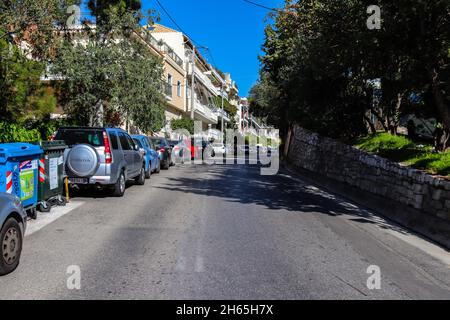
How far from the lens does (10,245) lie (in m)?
5.33

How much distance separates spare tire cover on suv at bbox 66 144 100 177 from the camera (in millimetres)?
10703

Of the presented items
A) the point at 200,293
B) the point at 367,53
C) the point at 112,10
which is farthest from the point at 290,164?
the point at 200,293

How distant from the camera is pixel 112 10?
1808 cm

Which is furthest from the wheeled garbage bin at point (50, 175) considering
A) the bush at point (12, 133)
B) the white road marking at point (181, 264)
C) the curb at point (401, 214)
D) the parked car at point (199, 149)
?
the parked car at point (199, 149)

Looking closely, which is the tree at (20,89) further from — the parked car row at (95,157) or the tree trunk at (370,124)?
the tree trunk at (370,124)

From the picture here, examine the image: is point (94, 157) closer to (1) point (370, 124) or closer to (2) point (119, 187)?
(2) point (119, 187)

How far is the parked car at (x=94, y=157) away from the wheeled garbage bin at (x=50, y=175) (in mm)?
798

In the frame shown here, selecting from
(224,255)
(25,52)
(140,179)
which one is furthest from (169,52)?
(224,255)

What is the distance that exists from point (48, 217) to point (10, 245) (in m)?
3.57

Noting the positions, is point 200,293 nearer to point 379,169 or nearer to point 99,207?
point 99,207

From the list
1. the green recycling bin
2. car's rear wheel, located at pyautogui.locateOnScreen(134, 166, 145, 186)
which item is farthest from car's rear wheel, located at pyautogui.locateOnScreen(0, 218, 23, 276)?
car's rear wheel, located at pyautogui.locateOnScreen(134, 166, 145, 186)

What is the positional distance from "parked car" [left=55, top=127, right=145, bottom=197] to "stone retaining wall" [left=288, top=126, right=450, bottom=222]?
6.86 m

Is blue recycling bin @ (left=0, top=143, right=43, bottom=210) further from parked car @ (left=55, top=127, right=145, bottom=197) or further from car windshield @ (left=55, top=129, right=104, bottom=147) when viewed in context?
car windshield @ (left=55, top=129, right=104, bottom=147)
